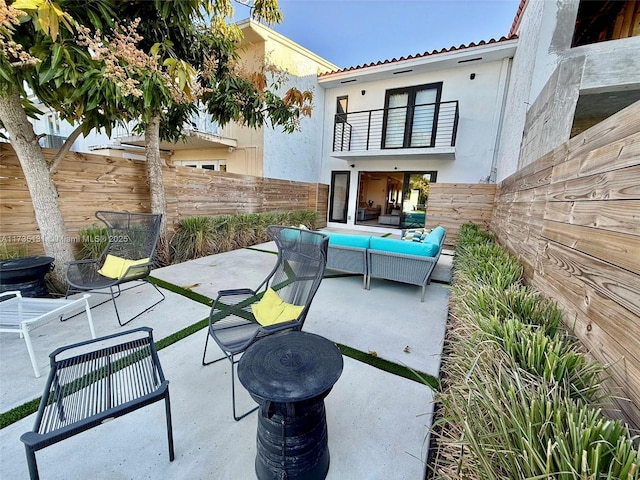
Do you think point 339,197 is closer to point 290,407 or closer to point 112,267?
point 112,267

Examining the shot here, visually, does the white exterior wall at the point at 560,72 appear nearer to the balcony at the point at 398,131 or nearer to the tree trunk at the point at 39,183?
the balcony at the point at 398,131

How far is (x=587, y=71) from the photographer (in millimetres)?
3479

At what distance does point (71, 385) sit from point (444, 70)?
11086 millimetres

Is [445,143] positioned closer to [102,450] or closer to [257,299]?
[257,299]

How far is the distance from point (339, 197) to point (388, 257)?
24.5ft

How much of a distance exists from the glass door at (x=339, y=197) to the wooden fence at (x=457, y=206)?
366cm

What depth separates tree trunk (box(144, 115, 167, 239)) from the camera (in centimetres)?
466

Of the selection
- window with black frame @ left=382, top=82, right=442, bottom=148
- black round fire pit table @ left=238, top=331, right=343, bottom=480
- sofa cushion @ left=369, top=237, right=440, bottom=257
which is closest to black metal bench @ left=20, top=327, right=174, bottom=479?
black round fire pit table @ left=238, top=331, right=343, bottom=480

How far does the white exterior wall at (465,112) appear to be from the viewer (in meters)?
8.01

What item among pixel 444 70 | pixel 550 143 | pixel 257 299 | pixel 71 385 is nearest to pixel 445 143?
pixel 444 70

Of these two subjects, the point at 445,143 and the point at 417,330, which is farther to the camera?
the point at 445,143

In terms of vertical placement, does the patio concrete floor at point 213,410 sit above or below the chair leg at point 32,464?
below

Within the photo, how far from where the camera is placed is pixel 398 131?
9328 millimetres

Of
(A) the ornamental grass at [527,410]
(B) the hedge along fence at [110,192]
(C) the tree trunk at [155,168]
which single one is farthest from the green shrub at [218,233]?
(A) the ornamental grass at [527,410]
